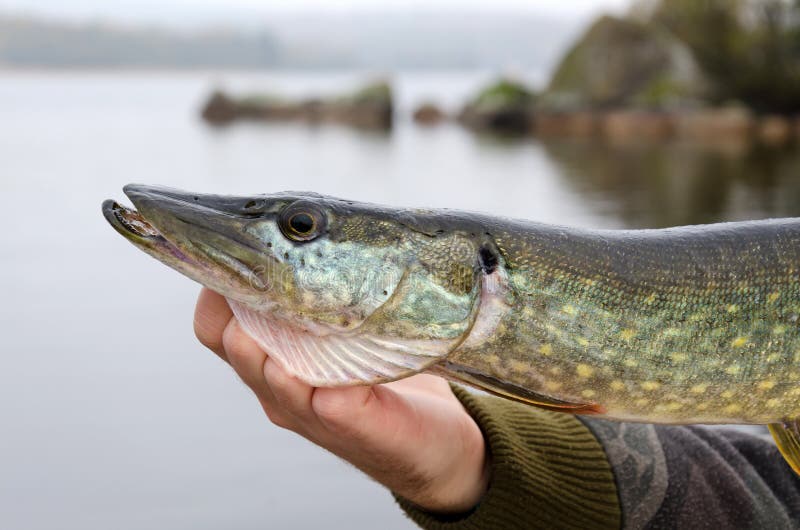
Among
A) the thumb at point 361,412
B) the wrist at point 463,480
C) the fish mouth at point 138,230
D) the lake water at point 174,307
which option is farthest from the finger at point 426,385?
the lake water at point 174,307

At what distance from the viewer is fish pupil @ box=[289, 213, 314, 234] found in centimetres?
193

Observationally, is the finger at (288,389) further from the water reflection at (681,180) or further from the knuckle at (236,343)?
the water reflection at (681,180)

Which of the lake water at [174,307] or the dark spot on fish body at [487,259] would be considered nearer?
the dark spot on fish body at [487,259]

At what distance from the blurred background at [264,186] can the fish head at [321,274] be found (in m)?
2.58

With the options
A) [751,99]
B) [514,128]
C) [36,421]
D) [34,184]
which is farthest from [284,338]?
[514,128]

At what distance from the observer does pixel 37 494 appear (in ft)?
14.8

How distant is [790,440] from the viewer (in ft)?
7.05

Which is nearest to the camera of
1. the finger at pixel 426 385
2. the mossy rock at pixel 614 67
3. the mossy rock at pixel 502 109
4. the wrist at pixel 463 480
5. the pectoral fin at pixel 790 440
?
the pectoral fin at pixel 790 440

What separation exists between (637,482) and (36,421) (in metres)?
3.79

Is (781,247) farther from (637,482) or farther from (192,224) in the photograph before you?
(192,224)

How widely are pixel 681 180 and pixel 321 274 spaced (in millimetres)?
14426

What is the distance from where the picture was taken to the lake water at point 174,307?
14.8ft

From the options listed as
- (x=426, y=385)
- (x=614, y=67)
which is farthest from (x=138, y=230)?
(x=614, y=67)

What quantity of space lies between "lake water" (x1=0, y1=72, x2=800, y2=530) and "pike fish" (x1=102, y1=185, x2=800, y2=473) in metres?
2.57
